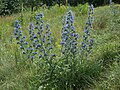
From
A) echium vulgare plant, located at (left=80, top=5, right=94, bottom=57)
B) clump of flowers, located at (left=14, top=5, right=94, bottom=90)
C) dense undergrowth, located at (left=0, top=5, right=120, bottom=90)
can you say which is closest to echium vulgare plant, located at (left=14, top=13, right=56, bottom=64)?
clump of flowers, located at (left=14, top=5, right=94, bottom=90)

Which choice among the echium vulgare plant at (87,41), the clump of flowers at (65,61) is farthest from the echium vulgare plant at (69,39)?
the echium vulgare plant at (87,41)

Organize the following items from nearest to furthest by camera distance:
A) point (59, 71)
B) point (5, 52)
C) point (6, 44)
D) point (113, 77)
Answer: point (113, 77), point (59, 71), point (5, 52), point (6, 44)

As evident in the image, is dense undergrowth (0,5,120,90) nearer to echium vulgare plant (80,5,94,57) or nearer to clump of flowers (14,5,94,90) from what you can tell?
clump of flowers (14,5,94,90)

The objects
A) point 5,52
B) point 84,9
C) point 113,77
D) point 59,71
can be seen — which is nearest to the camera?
point 113,77

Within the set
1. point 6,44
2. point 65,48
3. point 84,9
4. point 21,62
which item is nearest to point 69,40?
point 65,48

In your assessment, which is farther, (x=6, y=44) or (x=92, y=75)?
(x=6, y=44)

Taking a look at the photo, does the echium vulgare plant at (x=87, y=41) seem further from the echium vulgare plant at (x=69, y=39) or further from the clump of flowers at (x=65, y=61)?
the echium vulgare plant at (x=69, y=39)

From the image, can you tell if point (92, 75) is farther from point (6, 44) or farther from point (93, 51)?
point (6, 44)

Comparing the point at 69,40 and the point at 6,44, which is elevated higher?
the point at 69,40

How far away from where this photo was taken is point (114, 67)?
3.71 metres

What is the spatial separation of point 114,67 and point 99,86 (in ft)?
1.33

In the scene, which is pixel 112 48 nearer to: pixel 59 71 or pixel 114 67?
pixel 114 67

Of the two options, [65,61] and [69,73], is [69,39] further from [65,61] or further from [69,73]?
[69,73]

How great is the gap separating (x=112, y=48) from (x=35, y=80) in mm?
1395
